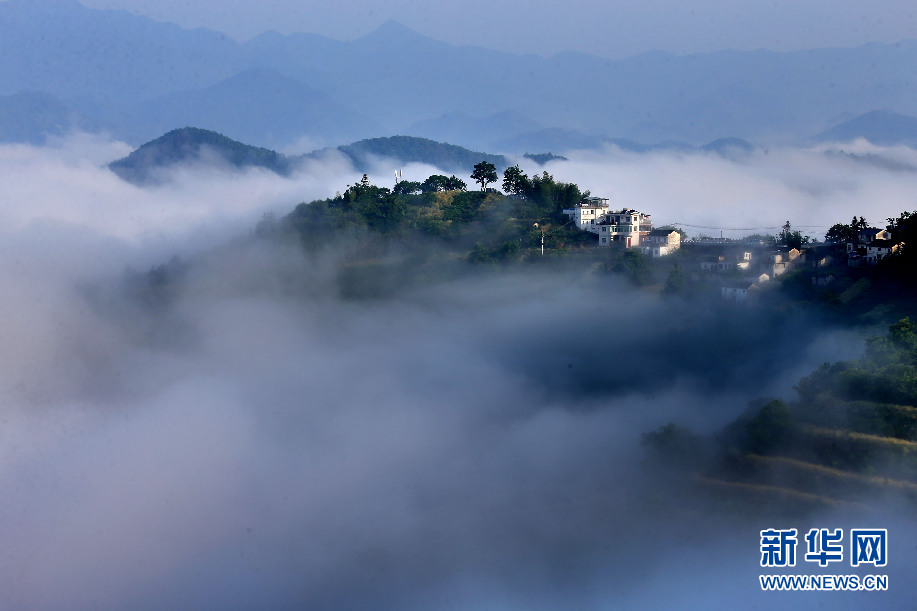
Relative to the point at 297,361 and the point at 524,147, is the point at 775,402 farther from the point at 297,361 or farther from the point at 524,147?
the point at 524,147

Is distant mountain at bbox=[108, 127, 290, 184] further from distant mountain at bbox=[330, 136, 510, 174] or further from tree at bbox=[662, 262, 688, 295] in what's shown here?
tree at bbox=[662, 262, 688, 295]

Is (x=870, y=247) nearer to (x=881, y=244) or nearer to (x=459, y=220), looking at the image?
(x=881, y=244)

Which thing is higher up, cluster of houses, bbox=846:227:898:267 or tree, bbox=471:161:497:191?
tree, bbox=471:161:497:191

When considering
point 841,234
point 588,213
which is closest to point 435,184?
point 588,213

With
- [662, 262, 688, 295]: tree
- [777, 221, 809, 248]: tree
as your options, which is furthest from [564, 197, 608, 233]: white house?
[777, 221, 809, 248]: tree

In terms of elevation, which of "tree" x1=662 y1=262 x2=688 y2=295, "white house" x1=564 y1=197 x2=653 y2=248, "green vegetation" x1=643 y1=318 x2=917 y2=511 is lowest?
"green vegetation" x1=643 y1=318 x2=917 y2=511

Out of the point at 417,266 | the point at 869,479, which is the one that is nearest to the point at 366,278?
the point at 417,266

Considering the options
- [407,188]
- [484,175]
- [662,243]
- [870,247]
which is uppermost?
[484,175]
